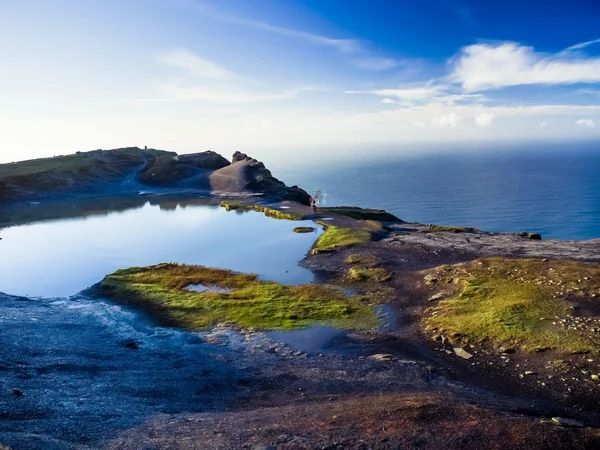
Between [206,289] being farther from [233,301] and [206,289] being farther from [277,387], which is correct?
[277,387]

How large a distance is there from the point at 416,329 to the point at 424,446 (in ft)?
57.9

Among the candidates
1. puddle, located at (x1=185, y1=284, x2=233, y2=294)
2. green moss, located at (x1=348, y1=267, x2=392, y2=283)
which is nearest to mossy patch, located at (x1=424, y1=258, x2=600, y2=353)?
green moss, located at (x1=348, y1=267, x2=392, y2=283)

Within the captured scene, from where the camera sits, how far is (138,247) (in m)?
71.8

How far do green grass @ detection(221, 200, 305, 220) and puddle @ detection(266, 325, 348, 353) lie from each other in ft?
189

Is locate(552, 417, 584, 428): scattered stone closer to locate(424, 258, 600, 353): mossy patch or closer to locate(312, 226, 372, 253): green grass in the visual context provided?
locate(424, 258, 600, 353): mossy patch

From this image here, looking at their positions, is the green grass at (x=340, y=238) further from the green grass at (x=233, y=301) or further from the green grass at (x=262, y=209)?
the green grass at (x=262, y=209)

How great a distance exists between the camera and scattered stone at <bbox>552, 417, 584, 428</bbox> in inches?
753

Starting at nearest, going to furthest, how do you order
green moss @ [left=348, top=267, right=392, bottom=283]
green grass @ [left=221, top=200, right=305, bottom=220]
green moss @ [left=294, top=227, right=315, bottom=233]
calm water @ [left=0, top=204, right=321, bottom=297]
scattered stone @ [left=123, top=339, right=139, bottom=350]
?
scattered stone @ [left=123, top=339, right=139, bottom=350] < green moss @ [left=348, top=267, right=392, bottom=283] < calm water @ [left=0, top=204, right=321, bottom=297] < green moss @ [left=294, top=227, right=315, bottom=233] < green grass @ [left=221, top=200, right=305, bottom=220]

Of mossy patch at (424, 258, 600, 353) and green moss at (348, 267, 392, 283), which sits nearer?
mossy patch at (424, 258, 600, 353)

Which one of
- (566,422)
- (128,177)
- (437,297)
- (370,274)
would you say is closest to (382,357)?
(566,422)

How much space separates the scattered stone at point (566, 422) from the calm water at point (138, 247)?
33.0 meters

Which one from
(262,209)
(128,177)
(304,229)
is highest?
(128,177)

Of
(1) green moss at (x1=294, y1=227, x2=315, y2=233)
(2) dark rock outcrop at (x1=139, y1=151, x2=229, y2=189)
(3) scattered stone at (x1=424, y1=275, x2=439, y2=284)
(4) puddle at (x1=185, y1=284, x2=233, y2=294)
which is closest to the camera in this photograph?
(3) scattered stone at (x1=424, y1=275, x2=439, y2=284)

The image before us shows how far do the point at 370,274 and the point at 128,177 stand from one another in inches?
5228
